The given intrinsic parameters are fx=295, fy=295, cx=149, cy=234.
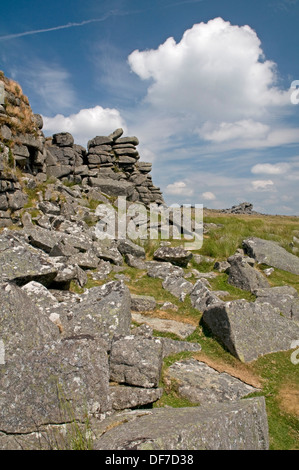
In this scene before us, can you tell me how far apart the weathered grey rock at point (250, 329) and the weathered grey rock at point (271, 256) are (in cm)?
1054

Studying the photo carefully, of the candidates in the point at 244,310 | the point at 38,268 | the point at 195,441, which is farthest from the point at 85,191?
the point at 195,441

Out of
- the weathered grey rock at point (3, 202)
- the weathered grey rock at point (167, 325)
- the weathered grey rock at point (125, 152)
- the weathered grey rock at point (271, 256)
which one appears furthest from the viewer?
the weathered grey rock at point (125, 152)

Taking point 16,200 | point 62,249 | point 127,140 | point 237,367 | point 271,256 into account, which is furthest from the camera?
point 127,140

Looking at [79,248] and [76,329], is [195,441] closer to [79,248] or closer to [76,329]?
[76,329]

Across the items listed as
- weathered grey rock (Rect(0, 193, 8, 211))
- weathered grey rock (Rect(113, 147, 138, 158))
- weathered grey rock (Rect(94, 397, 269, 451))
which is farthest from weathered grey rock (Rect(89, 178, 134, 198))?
weathered grey rock (Rect(94, 397, 269, 451))

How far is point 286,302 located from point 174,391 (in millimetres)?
7666

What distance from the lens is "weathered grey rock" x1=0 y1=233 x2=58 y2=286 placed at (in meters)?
9.10

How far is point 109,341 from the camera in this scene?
6938 millimetres

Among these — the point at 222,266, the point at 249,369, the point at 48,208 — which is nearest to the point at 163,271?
the point at 222,266

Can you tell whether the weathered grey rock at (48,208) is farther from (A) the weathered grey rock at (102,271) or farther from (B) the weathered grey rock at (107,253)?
(A) the weathered grey rock at (102,271)

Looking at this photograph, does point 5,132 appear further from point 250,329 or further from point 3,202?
point 250,329

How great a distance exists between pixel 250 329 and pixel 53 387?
6.27 m

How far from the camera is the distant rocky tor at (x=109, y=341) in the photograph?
4.33m

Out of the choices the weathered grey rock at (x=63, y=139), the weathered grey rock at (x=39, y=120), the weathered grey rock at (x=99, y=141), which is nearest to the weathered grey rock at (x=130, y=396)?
the weathered grey rock at (x=39, y=120)
